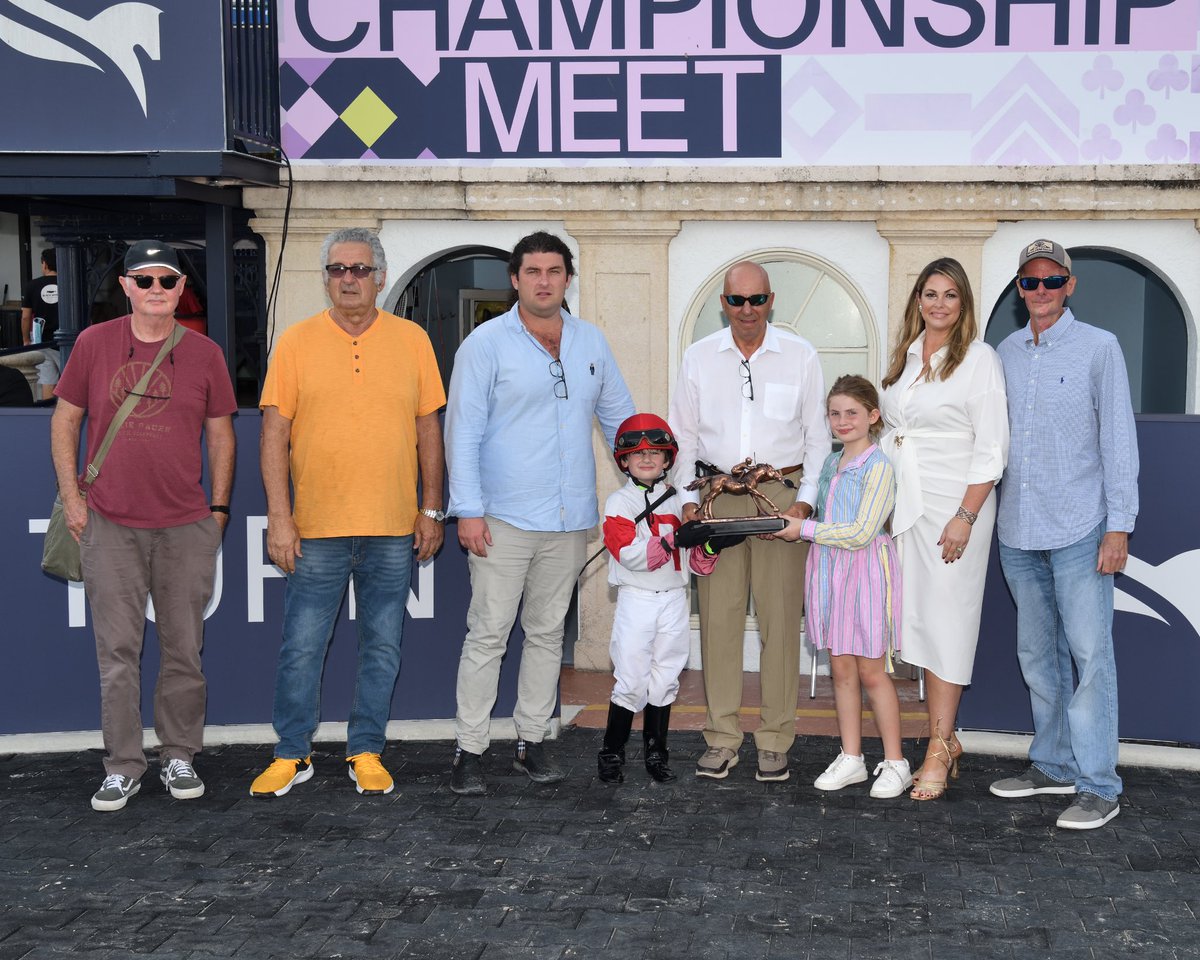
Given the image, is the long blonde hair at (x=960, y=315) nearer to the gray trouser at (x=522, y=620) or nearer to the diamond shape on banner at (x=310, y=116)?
the gray trouser at (x=522, y=620)

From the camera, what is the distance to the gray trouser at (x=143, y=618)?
18.3ft

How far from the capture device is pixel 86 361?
5.56 meters

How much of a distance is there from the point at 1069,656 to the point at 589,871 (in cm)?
224

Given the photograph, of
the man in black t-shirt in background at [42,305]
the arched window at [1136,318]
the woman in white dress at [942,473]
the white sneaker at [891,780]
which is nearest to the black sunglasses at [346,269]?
the woman in white dress at [942,473]

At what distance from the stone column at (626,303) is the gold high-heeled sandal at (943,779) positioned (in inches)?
130

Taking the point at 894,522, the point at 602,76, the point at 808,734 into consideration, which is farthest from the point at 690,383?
the point at 602,76

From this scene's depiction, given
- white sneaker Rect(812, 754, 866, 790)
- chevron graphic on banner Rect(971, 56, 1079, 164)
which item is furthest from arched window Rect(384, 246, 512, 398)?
white sneaker Rect(812, 754, 866, 790)

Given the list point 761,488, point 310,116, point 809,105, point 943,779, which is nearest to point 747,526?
point 761,488

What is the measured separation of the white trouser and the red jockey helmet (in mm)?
585

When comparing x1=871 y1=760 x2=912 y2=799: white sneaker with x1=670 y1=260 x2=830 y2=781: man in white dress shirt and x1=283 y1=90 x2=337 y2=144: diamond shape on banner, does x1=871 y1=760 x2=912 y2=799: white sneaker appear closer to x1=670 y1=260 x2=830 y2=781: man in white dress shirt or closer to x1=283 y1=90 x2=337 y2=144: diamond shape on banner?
x1=670 y1=260 x2=830 y2=781: man in white dress shirt

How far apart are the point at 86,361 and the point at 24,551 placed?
116 centimetres

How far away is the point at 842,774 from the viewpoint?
5.67 metres

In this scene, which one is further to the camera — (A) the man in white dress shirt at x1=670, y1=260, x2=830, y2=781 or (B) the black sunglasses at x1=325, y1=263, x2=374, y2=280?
(A) the man in white dress shirt at x1=670, y1=260, x2=830, y2=781

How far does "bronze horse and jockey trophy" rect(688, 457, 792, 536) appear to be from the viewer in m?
5.47
